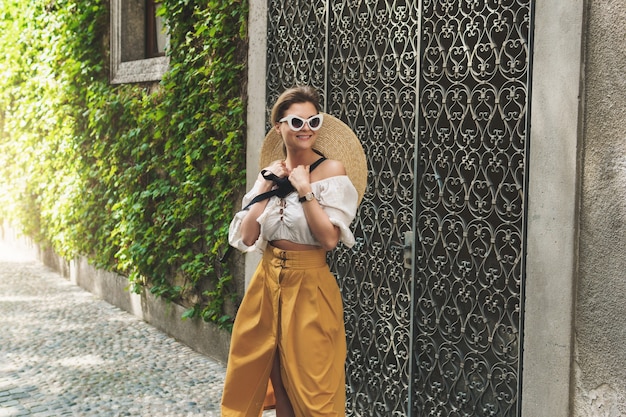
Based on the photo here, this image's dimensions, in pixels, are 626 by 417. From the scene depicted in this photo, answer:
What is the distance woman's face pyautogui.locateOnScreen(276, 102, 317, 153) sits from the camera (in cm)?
351

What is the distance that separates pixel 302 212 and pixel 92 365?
132 inches

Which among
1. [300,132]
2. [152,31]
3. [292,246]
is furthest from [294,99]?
[152,31]

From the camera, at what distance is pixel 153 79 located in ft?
25.3

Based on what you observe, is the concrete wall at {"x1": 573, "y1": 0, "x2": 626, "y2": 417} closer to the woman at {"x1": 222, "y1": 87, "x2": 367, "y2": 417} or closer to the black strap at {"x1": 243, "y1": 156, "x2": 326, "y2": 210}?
the woman at {"x1": 222, "y1": 87, "x2": 367, "y2": 417}

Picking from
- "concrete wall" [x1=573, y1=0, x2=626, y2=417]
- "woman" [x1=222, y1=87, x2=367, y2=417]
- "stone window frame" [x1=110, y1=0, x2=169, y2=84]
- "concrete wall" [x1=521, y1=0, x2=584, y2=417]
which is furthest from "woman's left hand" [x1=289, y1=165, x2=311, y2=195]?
"stone window frame" [x1=110, y1=0, x2=169, y2=84]

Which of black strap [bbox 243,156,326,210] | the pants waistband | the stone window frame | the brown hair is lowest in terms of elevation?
the pants waistband

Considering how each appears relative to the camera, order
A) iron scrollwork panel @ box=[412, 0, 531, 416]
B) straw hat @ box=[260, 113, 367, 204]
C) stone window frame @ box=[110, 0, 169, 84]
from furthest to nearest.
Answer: stone window frame @ box=[110, 0, 169, 84]
iron scrollwork panel @ box=[412, 0, 531, 416]
straw hat @ box=[260, 113, 367, 204]

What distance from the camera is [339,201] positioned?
3523mm

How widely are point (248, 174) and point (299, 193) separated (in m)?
2.72

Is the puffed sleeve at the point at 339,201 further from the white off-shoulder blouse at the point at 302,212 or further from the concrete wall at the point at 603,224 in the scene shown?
the concrete wall at the point at 603,224

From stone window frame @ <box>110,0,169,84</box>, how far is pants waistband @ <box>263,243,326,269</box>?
4.30 meters

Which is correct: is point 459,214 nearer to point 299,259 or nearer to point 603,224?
point 603,224

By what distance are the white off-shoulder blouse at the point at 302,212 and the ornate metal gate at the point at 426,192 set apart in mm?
873

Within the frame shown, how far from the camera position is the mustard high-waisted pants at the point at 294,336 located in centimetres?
354
